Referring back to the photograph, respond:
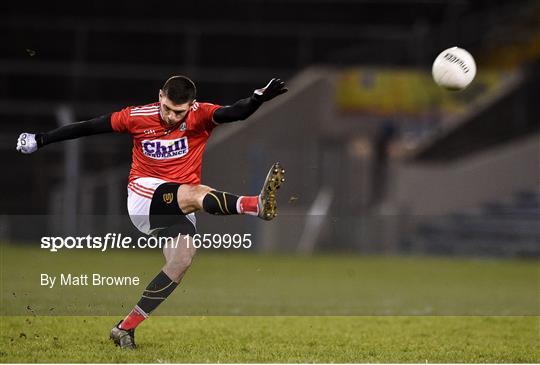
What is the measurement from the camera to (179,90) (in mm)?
7832

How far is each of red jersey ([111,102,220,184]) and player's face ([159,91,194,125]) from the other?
0.13 m

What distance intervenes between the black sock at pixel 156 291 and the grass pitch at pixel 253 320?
0.34 metres

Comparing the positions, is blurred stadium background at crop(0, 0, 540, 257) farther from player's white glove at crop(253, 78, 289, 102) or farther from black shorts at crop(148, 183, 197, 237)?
player's white glove at crop(253, 78, 289, 102)

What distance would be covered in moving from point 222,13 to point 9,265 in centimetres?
1775

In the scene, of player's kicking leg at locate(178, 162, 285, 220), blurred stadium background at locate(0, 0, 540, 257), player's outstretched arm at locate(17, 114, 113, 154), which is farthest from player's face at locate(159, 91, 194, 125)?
blurred stadium background at locate(0, 0, 540, 257)

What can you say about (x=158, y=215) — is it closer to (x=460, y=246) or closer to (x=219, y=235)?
(x=219, y=235)

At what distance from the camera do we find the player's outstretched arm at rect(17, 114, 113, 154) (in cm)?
808

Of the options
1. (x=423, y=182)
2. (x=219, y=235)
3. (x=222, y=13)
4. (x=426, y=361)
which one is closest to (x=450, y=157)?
(x=423, y=182)

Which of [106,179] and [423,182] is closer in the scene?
[106,179]

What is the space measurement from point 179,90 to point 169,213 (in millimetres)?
936

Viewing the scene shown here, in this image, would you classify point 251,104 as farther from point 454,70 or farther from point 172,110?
point 454,70

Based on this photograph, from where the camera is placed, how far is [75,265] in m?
9.23

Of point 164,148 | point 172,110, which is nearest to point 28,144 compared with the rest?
point 164,148

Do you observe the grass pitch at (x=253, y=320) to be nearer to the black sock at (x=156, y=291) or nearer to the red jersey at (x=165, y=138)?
the black sock at (x=156, y=291)
